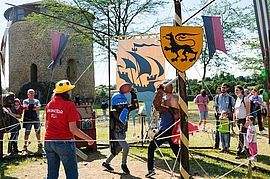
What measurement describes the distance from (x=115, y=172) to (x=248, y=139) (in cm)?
253

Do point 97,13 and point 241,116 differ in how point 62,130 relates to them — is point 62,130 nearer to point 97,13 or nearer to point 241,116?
point 241,116

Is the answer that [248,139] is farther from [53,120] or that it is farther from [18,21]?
[18,21]

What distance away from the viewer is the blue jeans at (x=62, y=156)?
3.96m

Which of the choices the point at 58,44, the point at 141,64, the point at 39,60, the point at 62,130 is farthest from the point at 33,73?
the point at 62,130

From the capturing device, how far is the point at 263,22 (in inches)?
243

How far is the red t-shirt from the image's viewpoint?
3.95m

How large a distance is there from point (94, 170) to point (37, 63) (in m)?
32.4

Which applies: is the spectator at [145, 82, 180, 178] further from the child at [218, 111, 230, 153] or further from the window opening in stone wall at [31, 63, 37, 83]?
the window opening in stone wall at [31, 63, 37, 83]

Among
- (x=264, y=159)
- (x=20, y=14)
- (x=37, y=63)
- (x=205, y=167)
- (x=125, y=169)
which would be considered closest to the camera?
(x=125, y=169)

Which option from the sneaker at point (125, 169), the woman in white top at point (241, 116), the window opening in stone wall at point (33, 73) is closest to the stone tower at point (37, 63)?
the window opening in stone wall at point (33, 73)

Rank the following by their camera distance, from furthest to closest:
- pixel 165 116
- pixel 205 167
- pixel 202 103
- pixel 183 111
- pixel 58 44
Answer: pixel 202 103 → pixel 58 44 → pixel 205 167 → pixel 165 116 → pixel 183 111

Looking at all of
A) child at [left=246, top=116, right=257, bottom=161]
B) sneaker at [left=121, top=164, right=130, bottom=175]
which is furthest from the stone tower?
sneaker at [left=121, top=164, right=130, bottom=175]

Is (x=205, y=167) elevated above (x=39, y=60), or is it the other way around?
(x=39, y=60)

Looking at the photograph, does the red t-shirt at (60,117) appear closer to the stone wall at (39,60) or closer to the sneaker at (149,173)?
the sneaker at (149,173)
